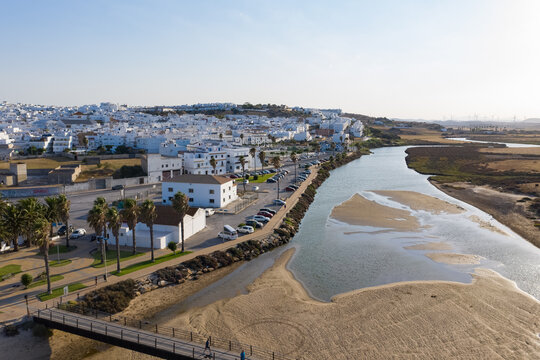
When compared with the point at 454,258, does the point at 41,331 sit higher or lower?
higher

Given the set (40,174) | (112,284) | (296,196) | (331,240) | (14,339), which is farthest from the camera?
(40,174)

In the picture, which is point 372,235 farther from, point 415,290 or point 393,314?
point 393,314

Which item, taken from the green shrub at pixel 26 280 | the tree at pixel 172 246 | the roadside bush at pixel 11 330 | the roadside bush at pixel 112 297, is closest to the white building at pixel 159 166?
the tree at pixel 172 246

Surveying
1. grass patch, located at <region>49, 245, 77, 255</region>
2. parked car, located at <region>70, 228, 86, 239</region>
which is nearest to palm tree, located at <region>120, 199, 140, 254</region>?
grass patch, located at <region>49, 245, 77, 255</region>

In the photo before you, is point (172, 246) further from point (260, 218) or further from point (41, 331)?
point (260, 218)

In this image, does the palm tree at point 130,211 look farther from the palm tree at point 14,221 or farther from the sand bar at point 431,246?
the sand bar at point 431,246

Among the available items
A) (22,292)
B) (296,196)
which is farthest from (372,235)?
(22,292)

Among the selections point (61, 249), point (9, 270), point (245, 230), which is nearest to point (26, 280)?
point (9, 270)
